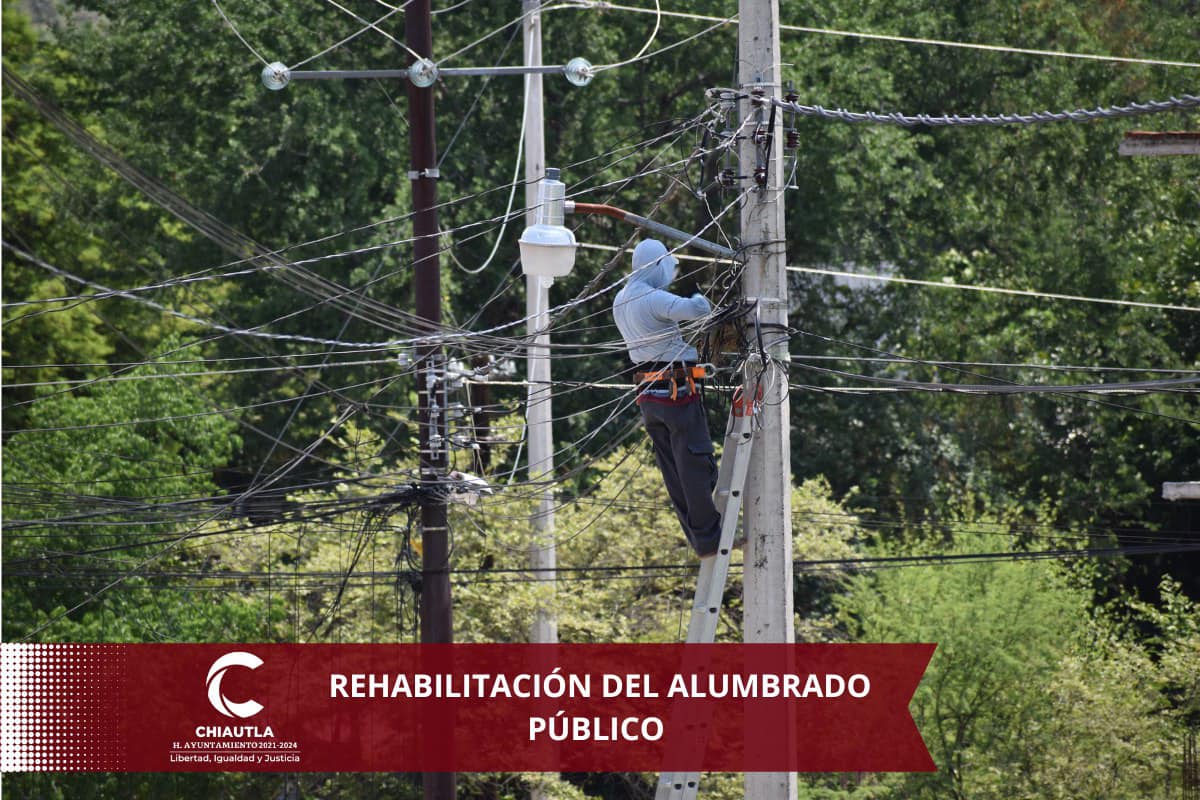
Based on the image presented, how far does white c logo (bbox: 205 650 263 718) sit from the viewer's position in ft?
61.6

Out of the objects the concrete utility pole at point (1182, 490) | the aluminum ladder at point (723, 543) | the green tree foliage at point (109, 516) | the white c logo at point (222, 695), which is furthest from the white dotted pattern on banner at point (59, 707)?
the concrete utility pole at point (1182, 490)

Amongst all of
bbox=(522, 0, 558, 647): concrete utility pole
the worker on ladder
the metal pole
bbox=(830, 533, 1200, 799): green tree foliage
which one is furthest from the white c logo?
the worker on ladder

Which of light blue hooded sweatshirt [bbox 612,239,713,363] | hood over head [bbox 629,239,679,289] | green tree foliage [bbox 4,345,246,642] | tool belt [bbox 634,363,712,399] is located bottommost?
tool belt [bbox 634,363,712,399]

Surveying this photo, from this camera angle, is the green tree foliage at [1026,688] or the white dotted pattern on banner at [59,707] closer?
the white dotted pattern on banner at [59,707]

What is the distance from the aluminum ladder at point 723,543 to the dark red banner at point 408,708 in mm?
8310

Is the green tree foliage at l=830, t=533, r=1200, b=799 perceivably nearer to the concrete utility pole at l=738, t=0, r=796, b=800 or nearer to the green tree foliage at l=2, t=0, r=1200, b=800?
the green tree foliage at l=2, t=0, r=1200, b=800

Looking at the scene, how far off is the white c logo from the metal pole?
4.18m

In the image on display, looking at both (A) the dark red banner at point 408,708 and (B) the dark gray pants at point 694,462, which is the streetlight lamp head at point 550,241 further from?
(A) the dark red banner at point 408,708

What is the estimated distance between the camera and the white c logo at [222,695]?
61.6 feet

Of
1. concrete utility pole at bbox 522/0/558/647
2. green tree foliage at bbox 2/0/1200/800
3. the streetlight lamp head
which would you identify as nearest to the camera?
the streetlight lamp head

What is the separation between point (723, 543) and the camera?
989 cm

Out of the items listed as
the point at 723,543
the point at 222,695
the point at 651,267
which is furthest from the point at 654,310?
the point at 222,695

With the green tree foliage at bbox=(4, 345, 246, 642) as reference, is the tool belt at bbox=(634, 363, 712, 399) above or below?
below

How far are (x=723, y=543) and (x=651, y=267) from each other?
5.78 ft
